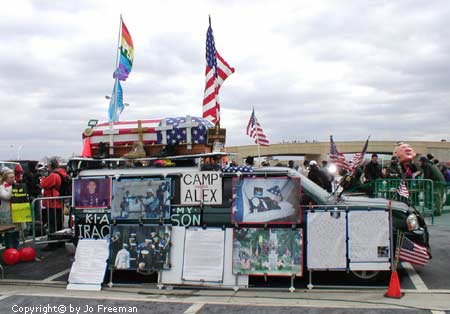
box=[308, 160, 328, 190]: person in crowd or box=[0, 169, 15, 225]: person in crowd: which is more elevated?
box=[308, 160, 328, 190]: person in crowd

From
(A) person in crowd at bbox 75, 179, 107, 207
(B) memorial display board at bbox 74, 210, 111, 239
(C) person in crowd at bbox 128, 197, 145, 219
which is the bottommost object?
(B) memorial display board at bbox 74, 210, 111, 239

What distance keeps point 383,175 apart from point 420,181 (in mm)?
2282

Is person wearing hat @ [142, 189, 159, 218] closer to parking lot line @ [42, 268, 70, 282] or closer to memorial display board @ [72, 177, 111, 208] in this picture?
memorial display board @ [72, 177, 111, 208]

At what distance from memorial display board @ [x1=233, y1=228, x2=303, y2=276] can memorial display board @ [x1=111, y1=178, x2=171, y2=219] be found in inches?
46.2

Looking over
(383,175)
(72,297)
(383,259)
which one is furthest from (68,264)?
(383,175)

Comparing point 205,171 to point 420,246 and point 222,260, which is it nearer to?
point 222,260

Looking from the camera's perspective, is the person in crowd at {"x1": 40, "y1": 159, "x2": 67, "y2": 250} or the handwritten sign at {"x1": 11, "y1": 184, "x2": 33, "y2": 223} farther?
the person in crowd at {"x1": 40, "y1": 159, "x2": 67, "y2": 250}

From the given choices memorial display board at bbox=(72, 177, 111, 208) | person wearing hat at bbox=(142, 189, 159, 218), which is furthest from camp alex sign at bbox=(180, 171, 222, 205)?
memorial display board at bbox=(72, 177, 111, 208)

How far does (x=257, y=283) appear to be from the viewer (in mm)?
6984

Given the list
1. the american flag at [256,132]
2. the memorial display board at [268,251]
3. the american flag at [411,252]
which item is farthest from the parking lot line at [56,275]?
the american flag at [256,132]

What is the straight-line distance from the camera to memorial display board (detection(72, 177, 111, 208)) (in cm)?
722

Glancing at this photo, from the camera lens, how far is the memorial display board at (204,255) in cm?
670

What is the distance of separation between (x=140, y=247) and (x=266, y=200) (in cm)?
197

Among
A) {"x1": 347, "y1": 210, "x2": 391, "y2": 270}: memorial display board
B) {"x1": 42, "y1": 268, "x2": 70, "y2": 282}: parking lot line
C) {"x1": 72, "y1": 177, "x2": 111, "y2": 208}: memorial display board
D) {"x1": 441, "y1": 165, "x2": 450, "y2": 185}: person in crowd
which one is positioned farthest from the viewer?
{"x1": 441, "y1": 165, "x2": 450, "y2": 185}: person in crowd
